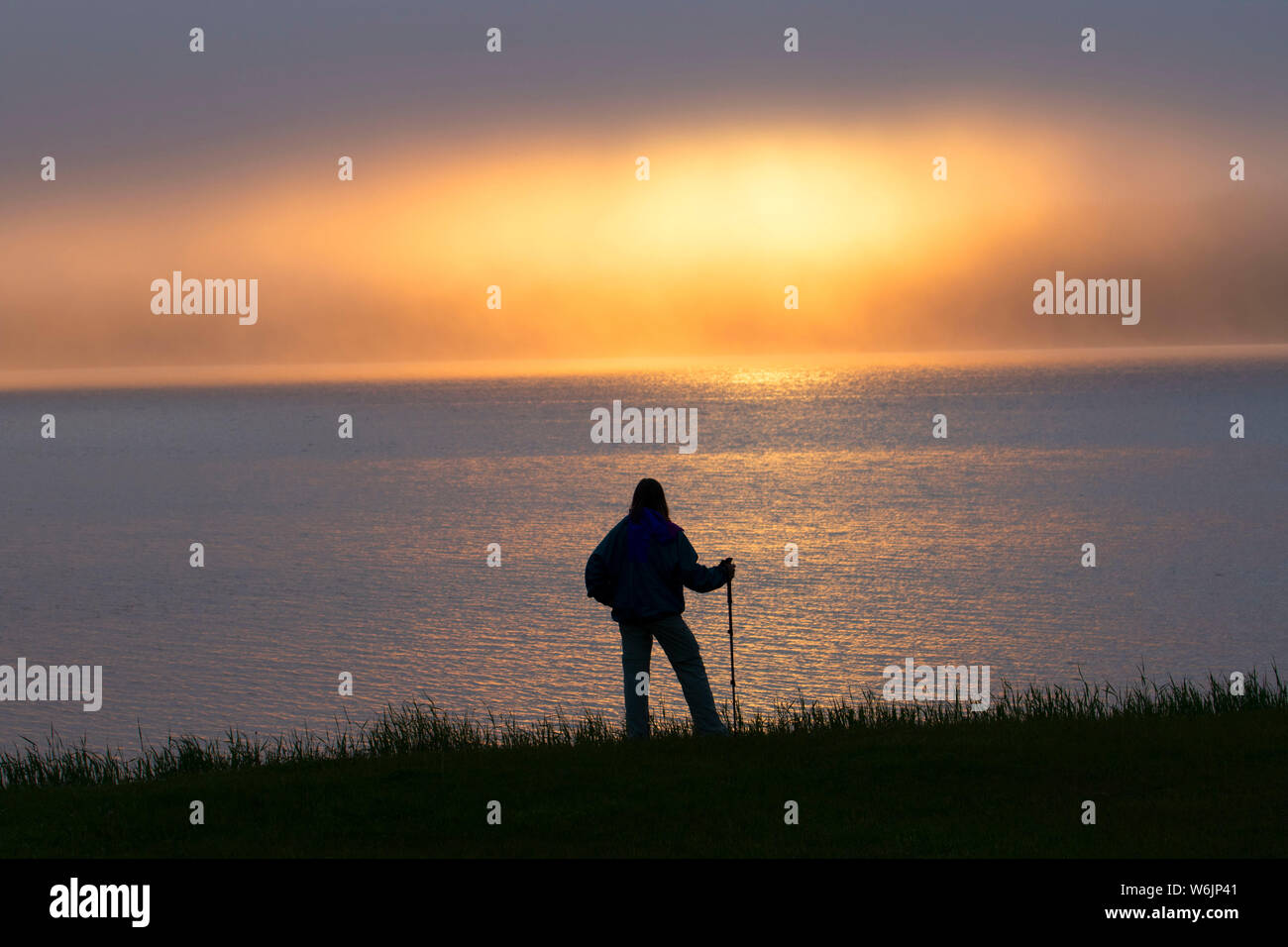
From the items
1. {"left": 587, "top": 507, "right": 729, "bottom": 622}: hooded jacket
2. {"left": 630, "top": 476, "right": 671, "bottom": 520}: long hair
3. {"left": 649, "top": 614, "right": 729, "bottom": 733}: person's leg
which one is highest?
{"left": 630, "top": 476, "right": 671, "bottom": 520}: long hair

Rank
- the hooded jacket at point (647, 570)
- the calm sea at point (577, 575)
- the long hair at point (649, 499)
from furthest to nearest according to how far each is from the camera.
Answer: the calm sea at point (577, 575) < the long hair at point (649, 499) < the hooded jacket at point (647, 570)

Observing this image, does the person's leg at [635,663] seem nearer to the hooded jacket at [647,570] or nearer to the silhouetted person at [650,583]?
the silhouetted person at [650,583]

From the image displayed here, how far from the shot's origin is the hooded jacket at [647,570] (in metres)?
12.7

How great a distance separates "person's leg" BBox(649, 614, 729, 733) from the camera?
12.8 m

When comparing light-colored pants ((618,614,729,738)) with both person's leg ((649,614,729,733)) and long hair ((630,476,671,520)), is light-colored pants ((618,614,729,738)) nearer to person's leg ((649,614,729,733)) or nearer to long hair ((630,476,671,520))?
person's leg ((649,614,729,733))

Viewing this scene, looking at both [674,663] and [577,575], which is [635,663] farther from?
[577,575]

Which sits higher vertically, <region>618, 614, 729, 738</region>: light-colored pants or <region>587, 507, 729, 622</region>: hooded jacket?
<region>587, 507, 729, 622</region>: hooded jacket

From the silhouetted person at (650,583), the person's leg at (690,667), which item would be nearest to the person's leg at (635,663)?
the silhouetted person at (650,583)

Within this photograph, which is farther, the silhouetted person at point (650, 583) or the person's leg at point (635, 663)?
the person's leg at point (635, 663)

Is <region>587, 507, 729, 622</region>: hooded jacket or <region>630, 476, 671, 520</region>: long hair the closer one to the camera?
<region>587, 507, 729, 622</region>: hooded jacket

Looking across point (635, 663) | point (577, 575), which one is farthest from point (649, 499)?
point (577, 575)

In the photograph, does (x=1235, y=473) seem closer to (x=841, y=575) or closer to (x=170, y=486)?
(x=841, y=575)

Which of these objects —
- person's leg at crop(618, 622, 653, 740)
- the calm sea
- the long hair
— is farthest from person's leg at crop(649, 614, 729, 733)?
the calm sea
